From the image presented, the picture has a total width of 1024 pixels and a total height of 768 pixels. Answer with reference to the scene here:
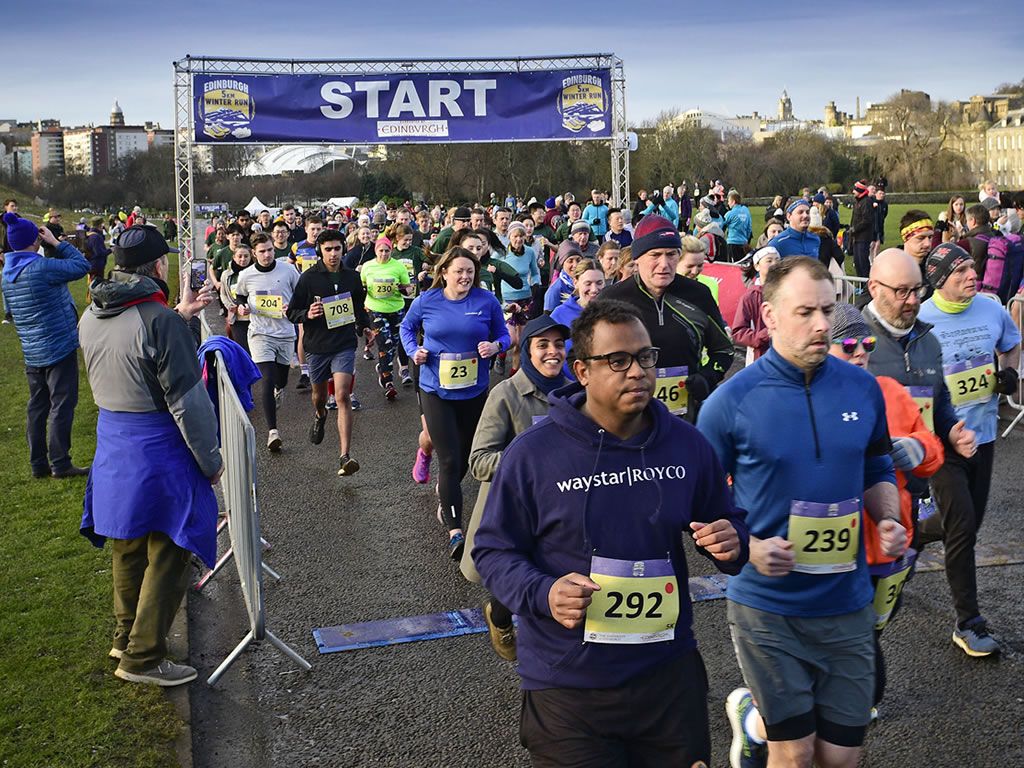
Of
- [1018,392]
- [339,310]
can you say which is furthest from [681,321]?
[1018,392]

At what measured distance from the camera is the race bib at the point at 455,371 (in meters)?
8.05

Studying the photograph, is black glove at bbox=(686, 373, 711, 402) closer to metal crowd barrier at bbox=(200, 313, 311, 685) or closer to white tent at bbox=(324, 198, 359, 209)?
metal crowd barrier at bbox=(200, 313, 311, 685)

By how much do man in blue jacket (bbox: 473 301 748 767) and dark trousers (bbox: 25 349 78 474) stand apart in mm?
8079

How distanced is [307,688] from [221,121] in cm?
1948

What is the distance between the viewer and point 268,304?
1158 centimetres

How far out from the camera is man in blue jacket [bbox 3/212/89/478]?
33.7 ft

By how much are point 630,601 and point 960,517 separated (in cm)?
306

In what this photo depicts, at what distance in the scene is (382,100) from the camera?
24109mm

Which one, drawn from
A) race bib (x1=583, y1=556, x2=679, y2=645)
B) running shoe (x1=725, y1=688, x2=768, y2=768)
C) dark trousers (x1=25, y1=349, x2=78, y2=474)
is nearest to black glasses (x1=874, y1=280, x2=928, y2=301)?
running shoe (x1=725, y1=688, x2=768, y2=768)

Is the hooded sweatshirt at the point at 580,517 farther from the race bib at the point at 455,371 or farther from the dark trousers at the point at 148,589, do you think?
the race bib at the point at 455,371

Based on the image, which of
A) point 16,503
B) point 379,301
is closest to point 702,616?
point 16,503

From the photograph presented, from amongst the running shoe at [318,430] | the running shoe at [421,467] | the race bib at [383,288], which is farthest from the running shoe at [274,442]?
the race bib at [383,288]

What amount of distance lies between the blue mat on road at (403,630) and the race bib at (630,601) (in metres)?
3.25

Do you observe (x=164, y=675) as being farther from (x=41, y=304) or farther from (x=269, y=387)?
(x=269, y=387)
